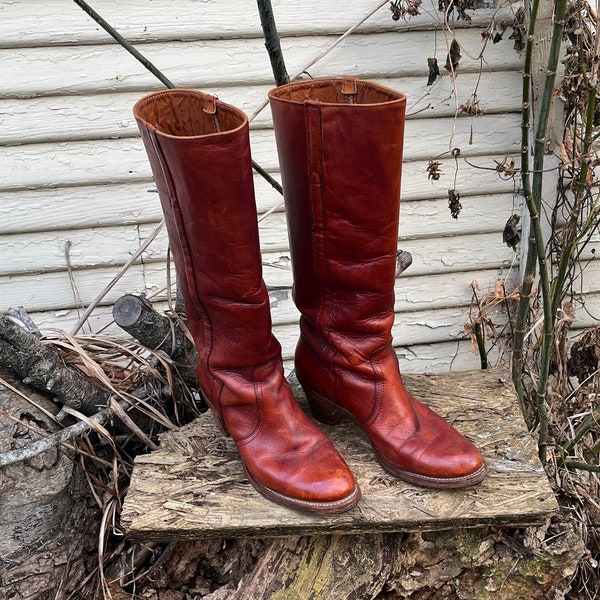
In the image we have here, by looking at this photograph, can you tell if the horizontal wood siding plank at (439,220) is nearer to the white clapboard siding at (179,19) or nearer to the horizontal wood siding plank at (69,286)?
the horizontal wood siding plank at (69,286)

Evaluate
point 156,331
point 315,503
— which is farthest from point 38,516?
point 315,503

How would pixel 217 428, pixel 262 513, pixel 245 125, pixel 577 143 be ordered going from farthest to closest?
pixel 577 143 < pixel 217 428 < pixel 262 513 < pixel 245 125

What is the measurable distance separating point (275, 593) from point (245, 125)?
1.00 meters

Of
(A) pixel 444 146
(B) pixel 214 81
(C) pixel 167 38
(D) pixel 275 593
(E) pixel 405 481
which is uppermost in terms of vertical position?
(C) pixel 167 38

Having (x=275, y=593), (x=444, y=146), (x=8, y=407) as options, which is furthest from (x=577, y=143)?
(x=8, y=407)

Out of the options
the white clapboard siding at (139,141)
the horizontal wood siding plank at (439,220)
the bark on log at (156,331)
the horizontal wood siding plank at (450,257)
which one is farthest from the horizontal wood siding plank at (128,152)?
the bark on log at (156,331)

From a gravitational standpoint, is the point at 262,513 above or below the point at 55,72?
below

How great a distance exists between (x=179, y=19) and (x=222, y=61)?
0.57ft

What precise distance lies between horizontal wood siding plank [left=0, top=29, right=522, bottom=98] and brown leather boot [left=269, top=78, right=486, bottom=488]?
27.0 inches

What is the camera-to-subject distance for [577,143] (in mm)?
2033

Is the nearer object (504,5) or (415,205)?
(504,5)

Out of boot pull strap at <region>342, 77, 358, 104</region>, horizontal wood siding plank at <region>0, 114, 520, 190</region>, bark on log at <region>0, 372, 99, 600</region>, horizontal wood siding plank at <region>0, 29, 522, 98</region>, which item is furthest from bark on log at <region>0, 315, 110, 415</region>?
boot pull strap at <region>342, 77, 358, 104</region>

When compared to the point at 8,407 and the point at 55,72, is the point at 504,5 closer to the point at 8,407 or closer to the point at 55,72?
the point at 55,72

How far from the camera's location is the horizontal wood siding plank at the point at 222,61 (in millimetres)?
1855
